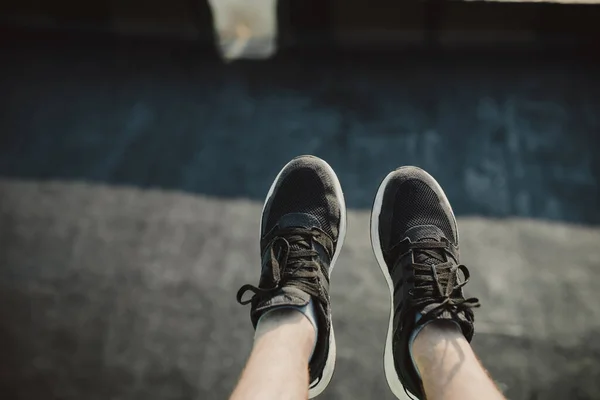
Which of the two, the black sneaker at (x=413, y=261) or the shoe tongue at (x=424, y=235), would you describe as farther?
the shoe tongue at (x=424, y=235)

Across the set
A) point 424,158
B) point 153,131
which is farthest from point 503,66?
point 153,131

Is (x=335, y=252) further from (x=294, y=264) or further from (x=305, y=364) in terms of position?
(x=305, y=364)

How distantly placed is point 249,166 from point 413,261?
46cm

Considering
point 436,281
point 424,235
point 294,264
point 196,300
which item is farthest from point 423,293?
point 196,300

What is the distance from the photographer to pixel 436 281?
0.87 meters

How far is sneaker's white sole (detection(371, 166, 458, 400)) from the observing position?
87 centimetres

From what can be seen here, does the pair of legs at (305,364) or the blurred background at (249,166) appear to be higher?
the blurred background at (249,166)

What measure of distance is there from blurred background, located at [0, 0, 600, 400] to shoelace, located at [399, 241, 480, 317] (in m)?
0.13

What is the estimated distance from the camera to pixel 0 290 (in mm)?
1035

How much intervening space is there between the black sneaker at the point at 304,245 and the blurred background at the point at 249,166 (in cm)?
7

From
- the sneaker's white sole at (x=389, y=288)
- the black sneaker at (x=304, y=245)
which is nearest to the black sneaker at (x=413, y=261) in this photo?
the sneaker's white sole at (x=389, y=288)

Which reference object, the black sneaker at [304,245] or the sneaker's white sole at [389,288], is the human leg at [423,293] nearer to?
the sneaker's white sole at [389,288]

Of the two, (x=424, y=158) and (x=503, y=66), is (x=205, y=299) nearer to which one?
(x=424, y=158)

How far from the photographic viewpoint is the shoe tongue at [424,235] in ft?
3.04
